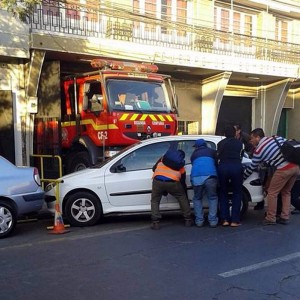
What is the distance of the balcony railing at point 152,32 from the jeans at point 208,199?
7127 mm

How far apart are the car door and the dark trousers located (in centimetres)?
42

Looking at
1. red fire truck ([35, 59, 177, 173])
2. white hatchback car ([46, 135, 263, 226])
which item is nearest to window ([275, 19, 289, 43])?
red fire truck ([35, 59, 177, 173])

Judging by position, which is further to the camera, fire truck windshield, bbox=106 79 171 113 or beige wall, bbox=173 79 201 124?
beige wall, bbox=173 79 201 124

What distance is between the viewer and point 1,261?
543cm

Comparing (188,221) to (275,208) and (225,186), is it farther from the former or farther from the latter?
(275,208)

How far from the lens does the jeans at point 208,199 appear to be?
703 cm

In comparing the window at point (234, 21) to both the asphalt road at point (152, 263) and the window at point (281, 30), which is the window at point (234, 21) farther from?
the asphalt road at point (152, 263)

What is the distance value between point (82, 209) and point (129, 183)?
89 centimetres

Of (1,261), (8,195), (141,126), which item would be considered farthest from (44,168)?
(1,261)

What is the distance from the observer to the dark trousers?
693 cm

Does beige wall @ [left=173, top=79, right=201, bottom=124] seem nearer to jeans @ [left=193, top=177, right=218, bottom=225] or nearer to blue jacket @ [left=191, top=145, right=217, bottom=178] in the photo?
blue jacket @ [left=191, top=145, right=217, bottom=178]

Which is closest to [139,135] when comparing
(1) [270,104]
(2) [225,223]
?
(2) [225,223]

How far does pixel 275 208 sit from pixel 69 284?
3.95m

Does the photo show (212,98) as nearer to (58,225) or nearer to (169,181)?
(169,181)
